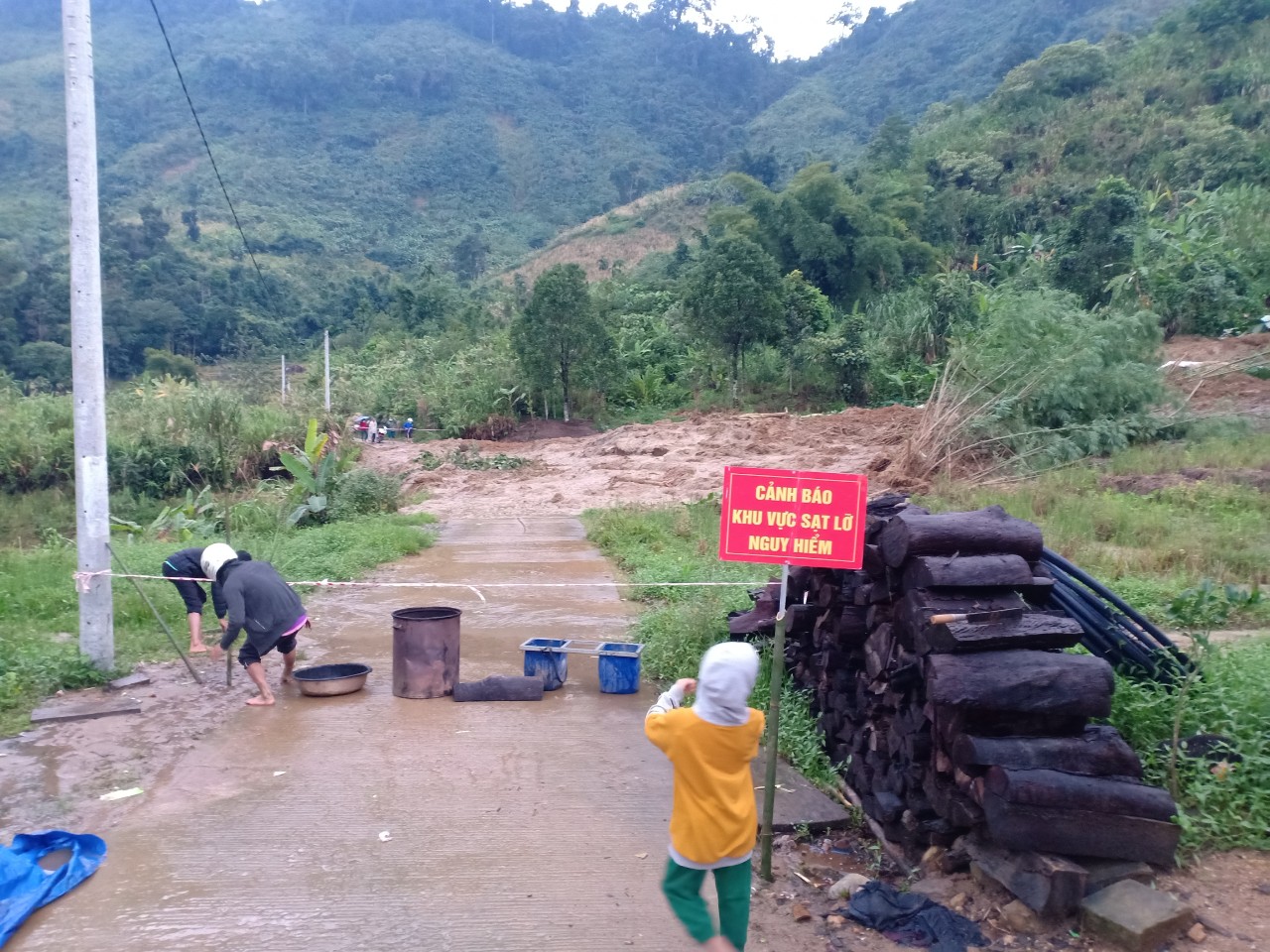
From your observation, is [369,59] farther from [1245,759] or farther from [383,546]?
[1245,759]

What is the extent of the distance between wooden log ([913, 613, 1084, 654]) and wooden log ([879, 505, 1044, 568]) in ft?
1.28

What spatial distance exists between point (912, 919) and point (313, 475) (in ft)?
46.7

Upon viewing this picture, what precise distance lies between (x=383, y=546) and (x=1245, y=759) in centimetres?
994

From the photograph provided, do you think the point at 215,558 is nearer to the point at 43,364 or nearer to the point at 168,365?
the point at 43,364

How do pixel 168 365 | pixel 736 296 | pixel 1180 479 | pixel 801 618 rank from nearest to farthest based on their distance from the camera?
pixel 801 618 → pixel 1180 479 → pixel 736 296 → pixel 168 365

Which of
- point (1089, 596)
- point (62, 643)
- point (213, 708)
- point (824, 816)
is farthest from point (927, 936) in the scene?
point (62, 643)

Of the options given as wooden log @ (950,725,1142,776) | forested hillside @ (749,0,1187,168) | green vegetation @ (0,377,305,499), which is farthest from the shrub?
forested hillside @ (749,0,1187,168)

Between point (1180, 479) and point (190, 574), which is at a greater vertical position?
point (1180, 479)

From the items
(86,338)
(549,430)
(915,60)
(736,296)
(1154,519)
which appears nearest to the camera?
(86,338)

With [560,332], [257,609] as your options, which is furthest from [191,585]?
[560,332]

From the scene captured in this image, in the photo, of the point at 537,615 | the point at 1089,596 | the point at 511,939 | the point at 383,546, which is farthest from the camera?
the point at 383,546

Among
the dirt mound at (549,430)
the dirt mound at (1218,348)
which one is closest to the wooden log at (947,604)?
the dirt mound at (1218,348)

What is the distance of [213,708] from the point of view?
6.60 meters

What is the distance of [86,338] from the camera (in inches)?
269
